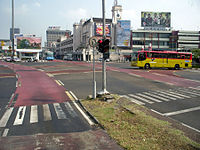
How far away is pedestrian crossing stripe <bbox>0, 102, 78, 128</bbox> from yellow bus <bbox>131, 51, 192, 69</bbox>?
1050 inches

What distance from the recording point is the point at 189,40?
102 metres

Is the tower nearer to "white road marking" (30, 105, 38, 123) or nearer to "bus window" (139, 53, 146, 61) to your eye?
"bus window" (139, 53, 146, 61)

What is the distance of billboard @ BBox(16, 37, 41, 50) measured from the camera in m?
83.4

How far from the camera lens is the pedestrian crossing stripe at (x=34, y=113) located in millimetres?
8273

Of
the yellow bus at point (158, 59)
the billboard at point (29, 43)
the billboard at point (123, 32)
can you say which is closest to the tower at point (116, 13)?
the billboard at point (123, 32)

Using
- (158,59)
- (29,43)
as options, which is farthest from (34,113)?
(29,43)

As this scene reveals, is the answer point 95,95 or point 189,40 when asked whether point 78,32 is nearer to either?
point 189,40

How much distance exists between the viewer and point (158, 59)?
3619 cm

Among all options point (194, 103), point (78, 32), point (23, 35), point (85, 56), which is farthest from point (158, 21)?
point (194, 103)

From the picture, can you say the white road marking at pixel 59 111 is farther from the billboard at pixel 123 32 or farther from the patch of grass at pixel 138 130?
the billboard at pixel 123 32

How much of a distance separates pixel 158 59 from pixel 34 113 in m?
30.7

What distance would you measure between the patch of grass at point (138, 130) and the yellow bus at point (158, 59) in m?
26.9

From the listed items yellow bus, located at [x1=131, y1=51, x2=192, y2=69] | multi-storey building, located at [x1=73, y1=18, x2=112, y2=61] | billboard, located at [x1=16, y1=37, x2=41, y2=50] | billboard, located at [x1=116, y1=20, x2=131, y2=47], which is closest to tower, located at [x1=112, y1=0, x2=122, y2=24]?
multi-storey building, located at [x1=73, y1=18, x2=112, y2=61]

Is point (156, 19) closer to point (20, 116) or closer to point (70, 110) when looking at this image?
point (70, 110)
